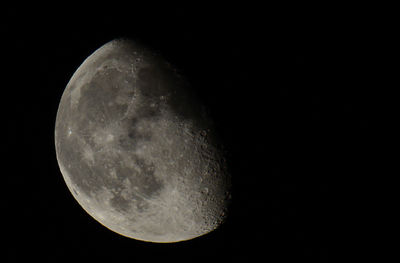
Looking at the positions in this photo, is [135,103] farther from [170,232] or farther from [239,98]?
[170,232]

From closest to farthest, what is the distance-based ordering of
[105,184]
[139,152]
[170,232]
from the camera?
[139,152], [105,184], [170,232]

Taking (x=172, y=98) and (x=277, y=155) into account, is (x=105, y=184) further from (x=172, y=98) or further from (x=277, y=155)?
(x=277, y=155)

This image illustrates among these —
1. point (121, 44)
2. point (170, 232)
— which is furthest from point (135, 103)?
point (170, 232)

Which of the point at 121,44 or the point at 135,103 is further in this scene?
the point at 121,44

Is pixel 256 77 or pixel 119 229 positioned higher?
pixel 256 77

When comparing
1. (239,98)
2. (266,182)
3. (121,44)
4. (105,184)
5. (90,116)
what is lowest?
(105,184)

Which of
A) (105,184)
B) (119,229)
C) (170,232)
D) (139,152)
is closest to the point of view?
(139,152)
